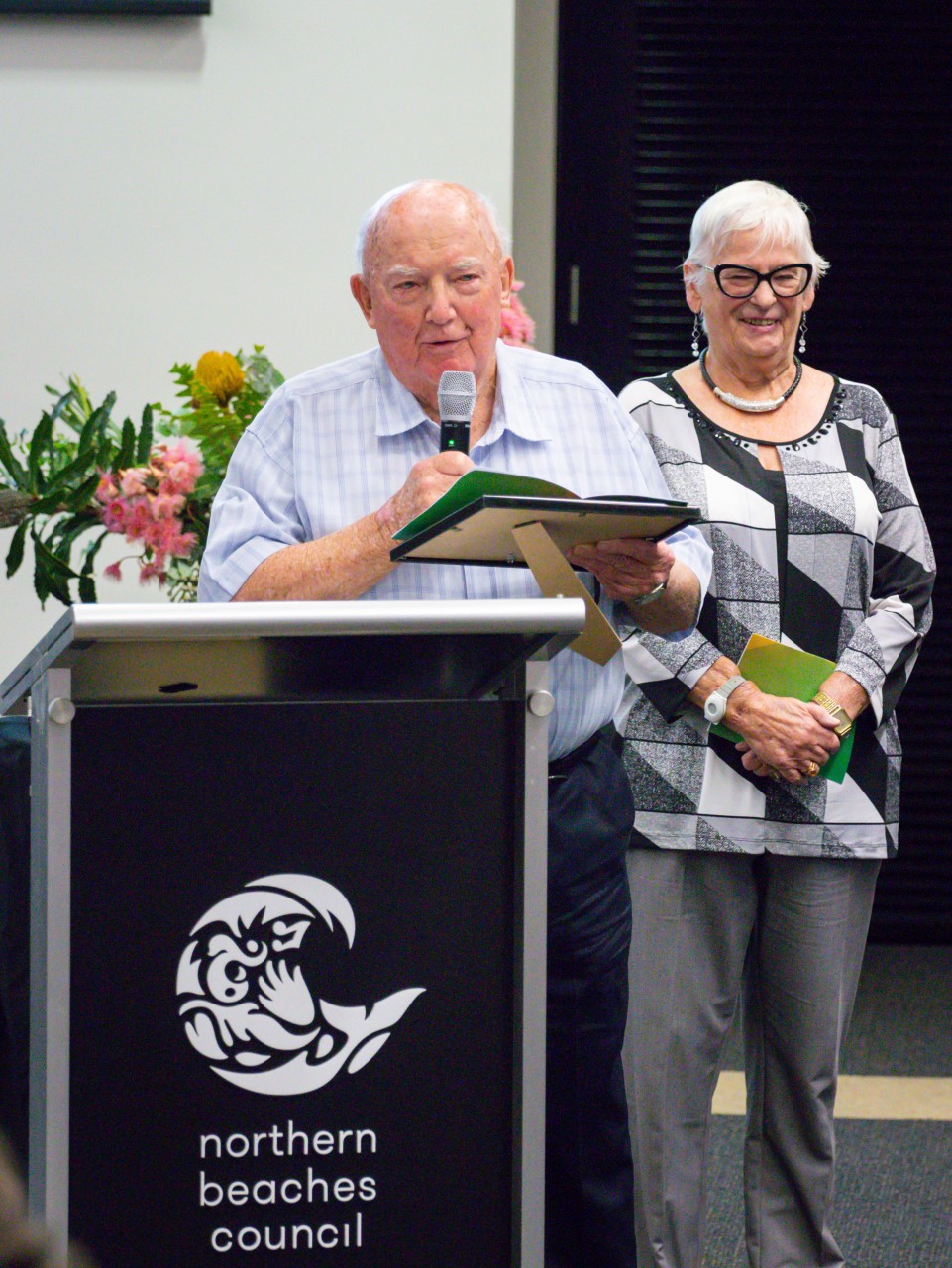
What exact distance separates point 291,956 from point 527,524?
1.43 feet

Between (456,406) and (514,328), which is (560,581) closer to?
(456,406)

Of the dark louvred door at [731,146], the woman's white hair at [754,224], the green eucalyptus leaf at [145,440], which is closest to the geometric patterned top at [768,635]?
the woman's white hair at [754,224]

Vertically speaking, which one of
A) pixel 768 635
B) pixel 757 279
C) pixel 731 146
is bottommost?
pixel 768 635

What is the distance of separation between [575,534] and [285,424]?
53 centimetres

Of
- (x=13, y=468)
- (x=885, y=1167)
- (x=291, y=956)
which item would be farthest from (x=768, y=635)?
(x=885, y=1167)

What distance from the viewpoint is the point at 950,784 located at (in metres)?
4.71

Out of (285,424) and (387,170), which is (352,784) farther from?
(387,170)

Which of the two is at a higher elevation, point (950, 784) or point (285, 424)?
point (285, 424)

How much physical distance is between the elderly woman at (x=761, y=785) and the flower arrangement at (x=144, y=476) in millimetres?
495

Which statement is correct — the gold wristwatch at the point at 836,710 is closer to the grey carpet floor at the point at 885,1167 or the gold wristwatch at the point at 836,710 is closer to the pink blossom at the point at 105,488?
the grey carpet floor at the point at 885,1167

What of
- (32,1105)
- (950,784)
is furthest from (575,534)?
(950,784)

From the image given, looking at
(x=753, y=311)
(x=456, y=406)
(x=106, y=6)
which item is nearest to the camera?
(x=456, y=406)

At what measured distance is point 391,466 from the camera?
1.83m

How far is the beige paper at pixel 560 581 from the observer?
142 cm
